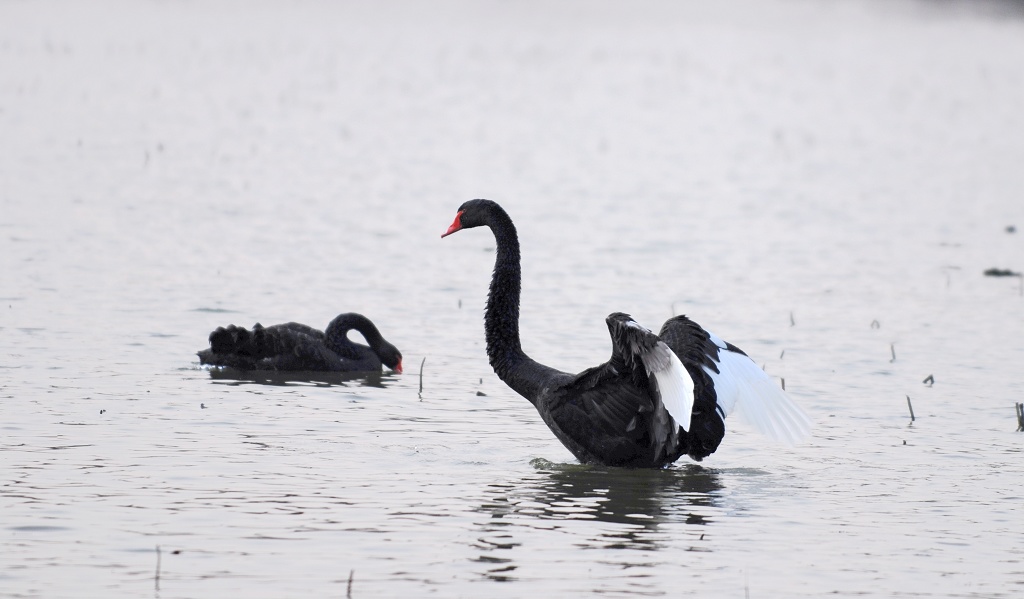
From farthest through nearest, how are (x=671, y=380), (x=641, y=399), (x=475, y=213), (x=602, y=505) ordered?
(x=475, y=213) < (x=641, y=399) < (x=602, y=505) < (x=671, y=380)

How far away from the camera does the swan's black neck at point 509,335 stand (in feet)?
27.7

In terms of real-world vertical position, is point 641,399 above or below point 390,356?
below

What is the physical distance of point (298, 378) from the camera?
11031mm

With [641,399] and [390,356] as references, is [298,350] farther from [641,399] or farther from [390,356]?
[641,399]

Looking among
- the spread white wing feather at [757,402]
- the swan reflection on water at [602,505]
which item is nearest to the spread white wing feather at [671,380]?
the swan reflection on water at [602,505]

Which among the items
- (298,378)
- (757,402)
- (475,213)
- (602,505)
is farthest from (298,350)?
(602,505)

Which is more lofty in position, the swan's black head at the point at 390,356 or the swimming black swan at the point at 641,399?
the swan's black head at the point at 390,356

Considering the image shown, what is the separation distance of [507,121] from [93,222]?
16762 mm

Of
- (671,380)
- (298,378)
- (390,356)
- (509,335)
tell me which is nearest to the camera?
(671,380)

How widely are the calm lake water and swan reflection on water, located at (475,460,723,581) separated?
28 mm

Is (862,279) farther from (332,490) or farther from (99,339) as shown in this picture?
(332,490)

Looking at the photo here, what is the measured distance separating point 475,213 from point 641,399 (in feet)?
5.77

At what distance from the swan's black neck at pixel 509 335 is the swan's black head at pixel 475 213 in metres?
0.28

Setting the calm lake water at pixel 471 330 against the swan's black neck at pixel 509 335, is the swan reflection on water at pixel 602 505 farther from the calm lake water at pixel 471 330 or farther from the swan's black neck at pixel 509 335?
the swan's black neck at pixel 509 335
